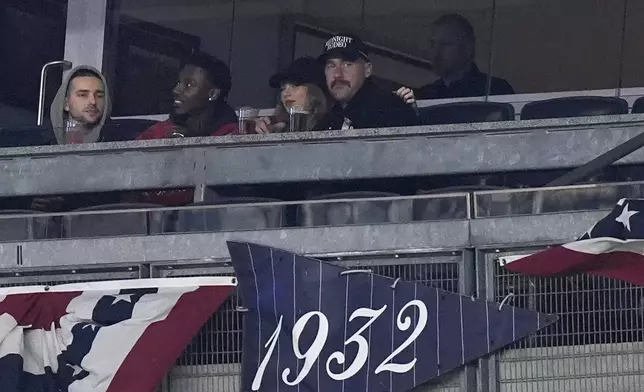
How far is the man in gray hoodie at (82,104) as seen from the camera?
28.9ft

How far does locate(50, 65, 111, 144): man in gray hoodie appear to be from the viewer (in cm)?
880

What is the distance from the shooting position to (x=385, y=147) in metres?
7.91

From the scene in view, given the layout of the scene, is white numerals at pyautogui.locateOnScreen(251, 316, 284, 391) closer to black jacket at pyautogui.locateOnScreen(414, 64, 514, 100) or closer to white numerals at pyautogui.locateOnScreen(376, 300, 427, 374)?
white numerals at pyautogui.locateOnScreen(376, 300, 427, 374)

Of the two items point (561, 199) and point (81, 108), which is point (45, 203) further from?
point (561, 199)

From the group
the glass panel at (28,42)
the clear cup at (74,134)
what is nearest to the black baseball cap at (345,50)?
the clear cup at (74,134)

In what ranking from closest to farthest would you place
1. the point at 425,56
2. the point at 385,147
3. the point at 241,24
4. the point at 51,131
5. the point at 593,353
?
the point at 593,353, the point at 385,147, the point at 51,131, the point at 425,56, the point at 241,24

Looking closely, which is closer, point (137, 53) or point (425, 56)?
point (425, 56)

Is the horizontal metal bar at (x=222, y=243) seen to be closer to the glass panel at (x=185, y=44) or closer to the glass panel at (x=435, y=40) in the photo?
the glass panel at (x=435, y=40)

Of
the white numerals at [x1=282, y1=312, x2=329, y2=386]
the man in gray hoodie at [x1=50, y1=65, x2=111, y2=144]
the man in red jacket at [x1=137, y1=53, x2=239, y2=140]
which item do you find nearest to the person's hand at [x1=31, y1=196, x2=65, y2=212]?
the man in gray hoodie at [x1=50, y1=65, x2=111, y2=144]

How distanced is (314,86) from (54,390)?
7.32 feet

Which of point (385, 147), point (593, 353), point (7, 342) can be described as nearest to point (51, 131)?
point (7, 342)

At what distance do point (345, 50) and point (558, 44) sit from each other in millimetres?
2452

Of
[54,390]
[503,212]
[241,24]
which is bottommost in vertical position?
[54,390]

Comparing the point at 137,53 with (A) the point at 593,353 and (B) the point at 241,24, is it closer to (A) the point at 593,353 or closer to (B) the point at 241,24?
(B) the point at 241,24
